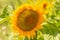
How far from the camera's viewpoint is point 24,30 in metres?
0.56

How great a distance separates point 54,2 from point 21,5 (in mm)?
249

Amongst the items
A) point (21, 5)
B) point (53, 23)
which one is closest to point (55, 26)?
point (53, 23)

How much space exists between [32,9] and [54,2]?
25 centimetres

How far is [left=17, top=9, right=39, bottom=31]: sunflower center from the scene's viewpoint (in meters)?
0.54

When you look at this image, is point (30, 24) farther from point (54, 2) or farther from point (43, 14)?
point (54, 2)

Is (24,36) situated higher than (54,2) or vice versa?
(54,2)

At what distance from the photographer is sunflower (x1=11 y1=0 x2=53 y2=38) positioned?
0.54 meters

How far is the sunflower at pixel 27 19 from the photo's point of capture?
1.77 ft

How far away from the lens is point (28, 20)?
54cm

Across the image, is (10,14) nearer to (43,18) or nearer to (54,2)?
(43,18)

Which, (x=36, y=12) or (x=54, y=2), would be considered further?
(x=54, y=2)

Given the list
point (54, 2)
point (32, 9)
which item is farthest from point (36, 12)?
point (54, 2)

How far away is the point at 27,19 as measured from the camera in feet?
1.76

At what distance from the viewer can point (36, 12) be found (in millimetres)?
554
